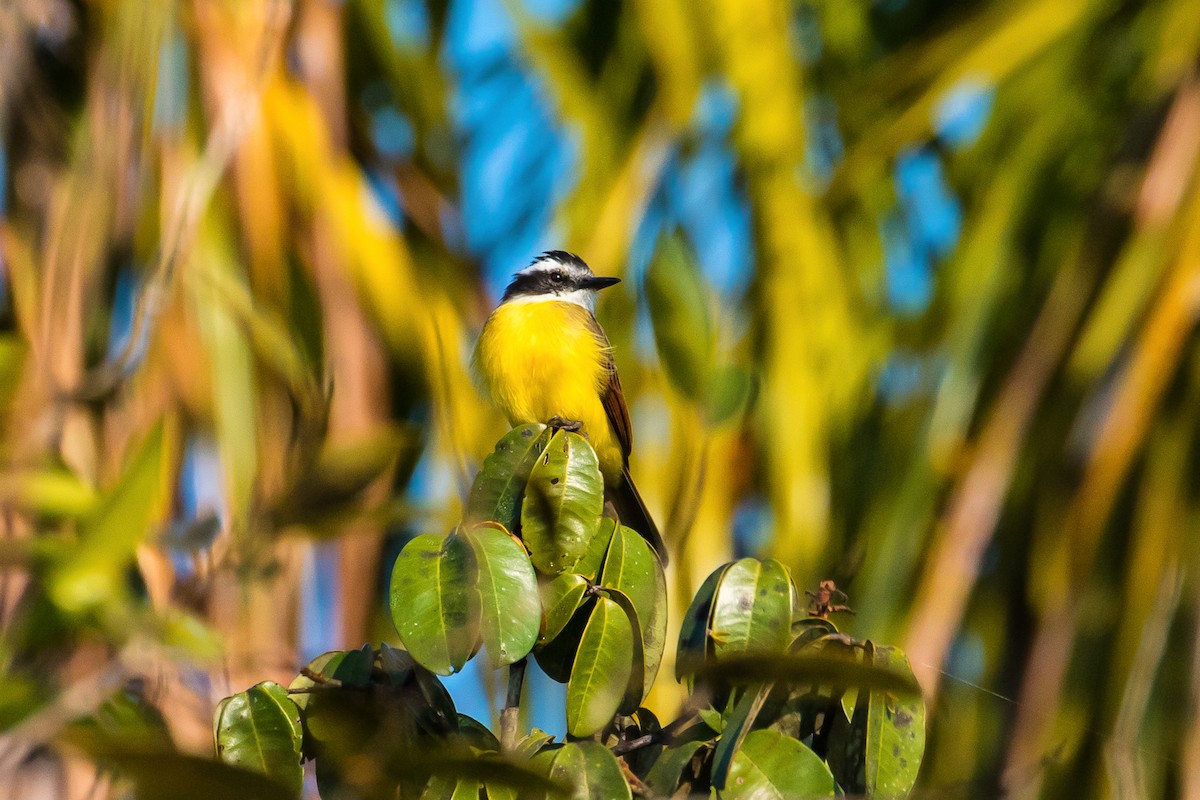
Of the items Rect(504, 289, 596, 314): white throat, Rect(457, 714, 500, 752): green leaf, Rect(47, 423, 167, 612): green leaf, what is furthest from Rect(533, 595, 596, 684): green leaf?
Rect(504, 289, 596, 314): white throat

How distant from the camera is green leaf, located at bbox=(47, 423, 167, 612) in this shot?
88cm

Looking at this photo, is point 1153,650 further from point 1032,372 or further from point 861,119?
point 861,119

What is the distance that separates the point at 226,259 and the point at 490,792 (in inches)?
71.2

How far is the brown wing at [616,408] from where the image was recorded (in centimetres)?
266

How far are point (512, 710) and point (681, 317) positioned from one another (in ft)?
1.21

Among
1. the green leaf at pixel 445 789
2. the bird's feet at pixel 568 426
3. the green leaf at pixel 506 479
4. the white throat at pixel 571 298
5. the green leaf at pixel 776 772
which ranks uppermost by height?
the white throat at pixel 571 298

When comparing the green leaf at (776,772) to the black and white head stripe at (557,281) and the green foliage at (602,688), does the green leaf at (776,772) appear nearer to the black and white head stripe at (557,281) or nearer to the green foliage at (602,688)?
the green foliage at (602,688)

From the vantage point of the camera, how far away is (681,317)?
107 cm

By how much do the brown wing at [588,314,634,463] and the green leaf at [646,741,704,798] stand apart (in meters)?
1.55

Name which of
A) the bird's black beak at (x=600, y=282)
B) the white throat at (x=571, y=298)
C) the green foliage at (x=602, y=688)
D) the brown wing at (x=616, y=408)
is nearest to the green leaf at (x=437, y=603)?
the green foliage at (x=602, y=688)

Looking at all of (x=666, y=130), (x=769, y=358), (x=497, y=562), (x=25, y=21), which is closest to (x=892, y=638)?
(x=769, y=358)

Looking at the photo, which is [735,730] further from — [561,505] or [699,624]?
[561,505]

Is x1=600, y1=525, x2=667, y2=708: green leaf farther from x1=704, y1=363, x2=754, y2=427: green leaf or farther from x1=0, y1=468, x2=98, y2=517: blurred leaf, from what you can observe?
x1=0, y1=468, x2=98, y2=517: blurred leaf

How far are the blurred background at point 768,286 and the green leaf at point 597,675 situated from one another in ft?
2.78
